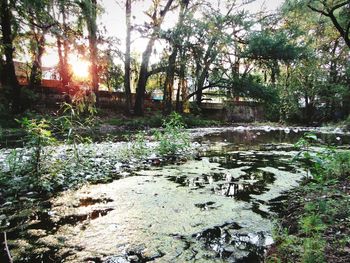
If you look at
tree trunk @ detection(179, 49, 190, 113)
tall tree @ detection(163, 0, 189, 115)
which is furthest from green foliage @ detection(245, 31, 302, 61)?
tall tree @ detection(163, 0, 189, 115)

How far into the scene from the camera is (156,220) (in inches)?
120

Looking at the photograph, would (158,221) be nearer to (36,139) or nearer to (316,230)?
(316,230)

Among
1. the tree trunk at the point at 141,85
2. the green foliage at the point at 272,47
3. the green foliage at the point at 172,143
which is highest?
the green foliage at the point at 272,47

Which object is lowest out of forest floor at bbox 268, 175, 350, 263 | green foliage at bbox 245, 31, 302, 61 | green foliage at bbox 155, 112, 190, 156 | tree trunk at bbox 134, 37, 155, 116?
forest floor at bbox 268, 175, 350, 263

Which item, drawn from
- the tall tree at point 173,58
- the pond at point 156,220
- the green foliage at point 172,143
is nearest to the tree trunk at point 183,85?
the tall tree at point 173,58

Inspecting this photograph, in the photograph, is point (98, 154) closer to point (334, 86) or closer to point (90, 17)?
point (90, 17)

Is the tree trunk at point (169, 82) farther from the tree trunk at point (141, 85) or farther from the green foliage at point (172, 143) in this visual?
the green foliage at point (172, 143)

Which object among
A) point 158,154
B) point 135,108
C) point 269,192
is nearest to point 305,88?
point 135,108

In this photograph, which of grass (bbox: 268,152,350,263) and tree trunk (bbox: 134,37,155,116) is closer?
grass (bbox: 268,152,350,263)

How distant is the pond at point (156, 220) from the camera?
2.35 metres

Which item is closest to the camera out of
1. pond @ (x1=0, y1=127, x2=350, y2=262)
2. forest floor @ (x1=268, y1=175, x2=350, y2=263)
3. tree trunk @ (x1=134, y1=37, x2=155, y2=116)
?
forest floor @ (x1=268, y1=175, x2=350, y2=263)

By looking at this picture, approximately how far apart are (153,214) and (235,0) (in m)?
25.0

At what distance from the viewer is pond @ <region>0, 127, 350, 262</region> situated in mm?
2352

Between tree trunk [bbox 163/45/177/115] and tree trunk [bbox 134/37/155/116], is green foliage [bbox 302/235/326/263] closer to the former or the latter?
tree trunk [bbox 163/45/177/115]
